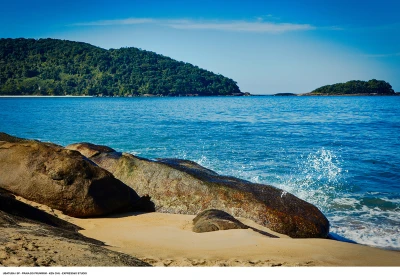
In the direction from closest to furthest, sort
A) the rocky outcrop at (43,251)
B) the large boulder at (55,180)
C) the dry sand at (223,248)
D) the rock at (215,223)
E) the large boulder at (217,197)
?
the rocky outcrop at (43,251), the dry sand at (223,248), the rock at (215,223), the large boulder at (55,180), the large boulder at (217,197)

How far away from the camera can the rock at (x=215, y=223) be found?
552cm

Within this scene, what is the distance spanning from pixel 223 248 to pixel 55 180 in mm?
3379

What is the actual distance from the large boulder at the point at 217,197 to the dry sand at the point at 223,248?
1093 mm

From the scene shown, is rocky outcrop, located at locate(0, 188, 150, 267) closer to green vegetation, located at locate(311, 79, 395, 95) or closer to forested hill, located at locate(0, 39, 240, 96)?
forested hill, located at locate(0, 39, 240, 96)

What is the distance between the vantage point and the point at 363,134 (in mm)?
20109

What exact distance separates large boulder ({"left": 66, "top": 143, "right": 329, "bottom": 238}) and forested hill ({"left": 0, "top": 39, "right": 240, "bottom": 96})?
307cm

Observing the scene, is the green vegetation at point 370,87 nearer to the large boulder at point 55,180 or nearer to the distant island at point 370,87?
the distant island at point 370,87

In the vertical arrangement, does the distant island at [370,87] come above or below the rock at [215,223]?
above

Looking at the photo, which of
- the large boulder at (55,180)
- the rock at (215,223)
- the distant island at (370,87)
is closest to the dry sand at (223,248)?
the rock at (215,223)

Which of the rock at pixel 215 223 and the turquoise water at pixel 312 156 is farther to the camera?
the turquoise water at pixel 312 156

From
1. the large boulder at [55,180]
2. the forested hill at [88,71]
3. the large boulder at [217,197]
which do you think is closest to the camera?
the large boulder at [55,180]
